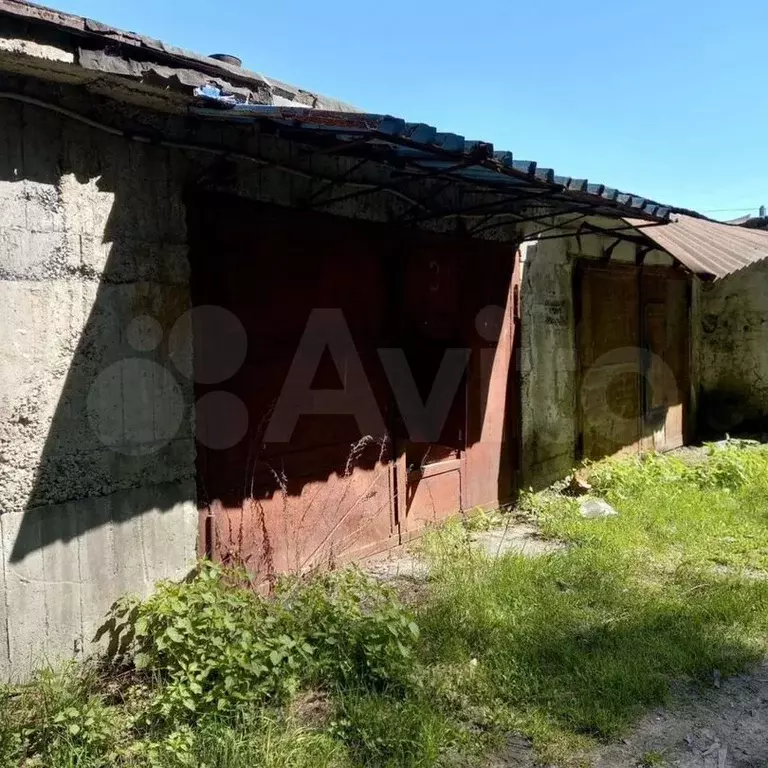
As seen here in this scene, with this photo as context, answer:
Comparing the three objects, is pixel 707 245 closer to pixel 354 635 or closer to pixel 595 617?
pixel 595 617

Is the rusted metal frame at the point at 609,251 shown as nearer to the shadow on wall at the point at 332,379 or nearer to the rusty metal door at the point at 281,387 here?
the shadow on wall at the point at 332,379

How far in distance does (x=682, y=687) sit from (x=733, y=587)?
143 cm

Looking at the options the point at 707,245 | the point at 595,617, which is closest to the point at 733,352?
the point at 707,245

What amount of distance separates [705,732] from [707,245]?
6.47 metres

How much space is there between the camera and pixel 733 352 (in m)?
11.1

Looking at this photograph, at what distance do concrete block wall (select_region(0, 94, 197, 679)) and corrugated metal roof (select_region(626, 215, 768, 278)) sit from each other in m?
4.52

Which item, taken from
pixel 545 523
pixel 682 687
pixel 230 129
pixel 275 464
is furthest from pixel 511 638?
pixel 230 129

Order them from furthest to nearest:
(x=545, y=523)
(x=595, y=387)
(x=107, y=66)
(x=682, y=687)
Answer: (x=595, y=387) < (x=545, y=523) < (x=682, y=687) < (x=107, y=66)

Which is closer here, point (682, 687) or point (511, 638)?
point (682, 687)

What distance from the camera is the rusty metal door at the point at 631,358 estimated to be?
7.88 metres

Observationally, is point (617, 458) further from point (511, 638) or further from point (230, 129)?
point (230, 129)

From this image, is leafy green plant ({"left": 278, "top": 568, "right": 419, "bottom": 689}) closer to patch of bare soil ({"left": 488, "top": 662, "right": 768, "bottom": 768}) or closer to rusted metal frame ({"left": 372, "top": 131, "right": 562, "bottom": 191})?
patch of bare soil ({"left": 488, "top": 662, "right": 768, "bottom": 768})

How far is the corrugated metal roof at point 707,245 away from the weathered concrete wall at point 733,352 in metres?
0.98

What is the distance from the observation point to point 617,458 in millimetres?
8414
